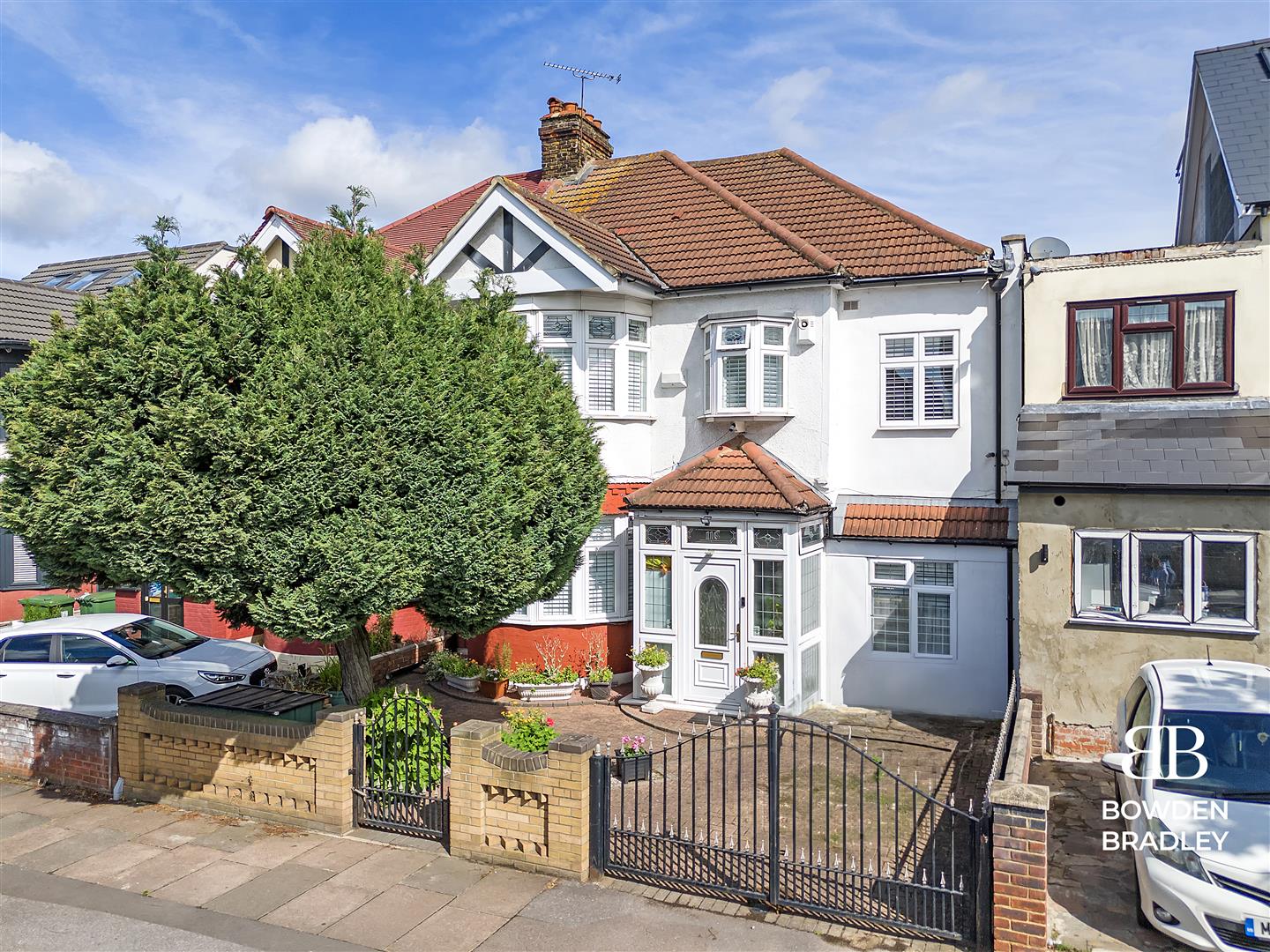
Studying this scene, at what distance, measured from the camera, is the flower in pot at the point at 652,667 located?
45.1 feet

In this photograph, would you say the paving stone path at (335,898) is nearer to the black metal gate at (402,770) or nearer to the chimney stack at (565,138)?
the black metal gate at (402,770)

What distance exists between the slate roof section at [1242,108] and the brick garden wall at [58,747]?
15726 millimetres

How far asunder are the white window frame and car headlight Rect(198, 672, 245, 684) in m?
9.68

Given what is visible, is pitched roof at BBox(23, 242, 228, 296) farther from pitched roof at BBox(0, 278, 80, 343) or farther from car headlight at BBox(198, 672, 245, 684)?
car headlight at BBox(198, 672, 245, 684)

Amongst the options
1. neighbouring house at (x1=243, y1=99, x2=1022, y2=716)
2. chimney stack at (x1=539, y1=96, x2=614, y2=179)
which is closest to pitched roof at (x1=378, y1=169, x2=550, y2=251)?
chimney stack at (x1=539, y1=96, x2=614, y2=179)

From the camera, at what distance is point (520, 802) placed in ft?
26.8

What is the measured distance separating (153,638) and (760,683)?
9.34 m

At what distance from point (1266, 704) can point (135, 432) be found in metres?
10.2

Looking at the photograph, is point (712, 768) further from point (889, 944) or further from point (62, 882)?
point (62, 882)

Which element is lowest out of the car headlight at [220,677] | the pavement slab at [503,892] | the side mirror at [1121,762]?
the pavement slab at [503,892]

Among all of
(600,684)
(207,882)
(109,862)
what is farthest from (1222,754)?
(109,862)

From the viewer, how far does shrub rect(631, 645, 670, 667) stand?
45.0ft

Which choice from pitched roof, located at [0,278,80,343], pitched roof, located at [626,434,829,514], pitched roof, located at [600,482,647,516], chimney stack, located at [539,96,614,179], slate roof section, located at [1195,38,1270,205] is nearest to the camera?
slate roof section, located at [1195,38,1270,205]

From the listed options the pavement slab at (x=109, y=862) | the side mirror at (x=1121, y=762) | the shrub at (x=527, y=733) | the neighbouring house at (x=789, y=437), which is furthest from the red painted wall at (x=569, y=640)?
the side mirror at (x=1121, y=762)
